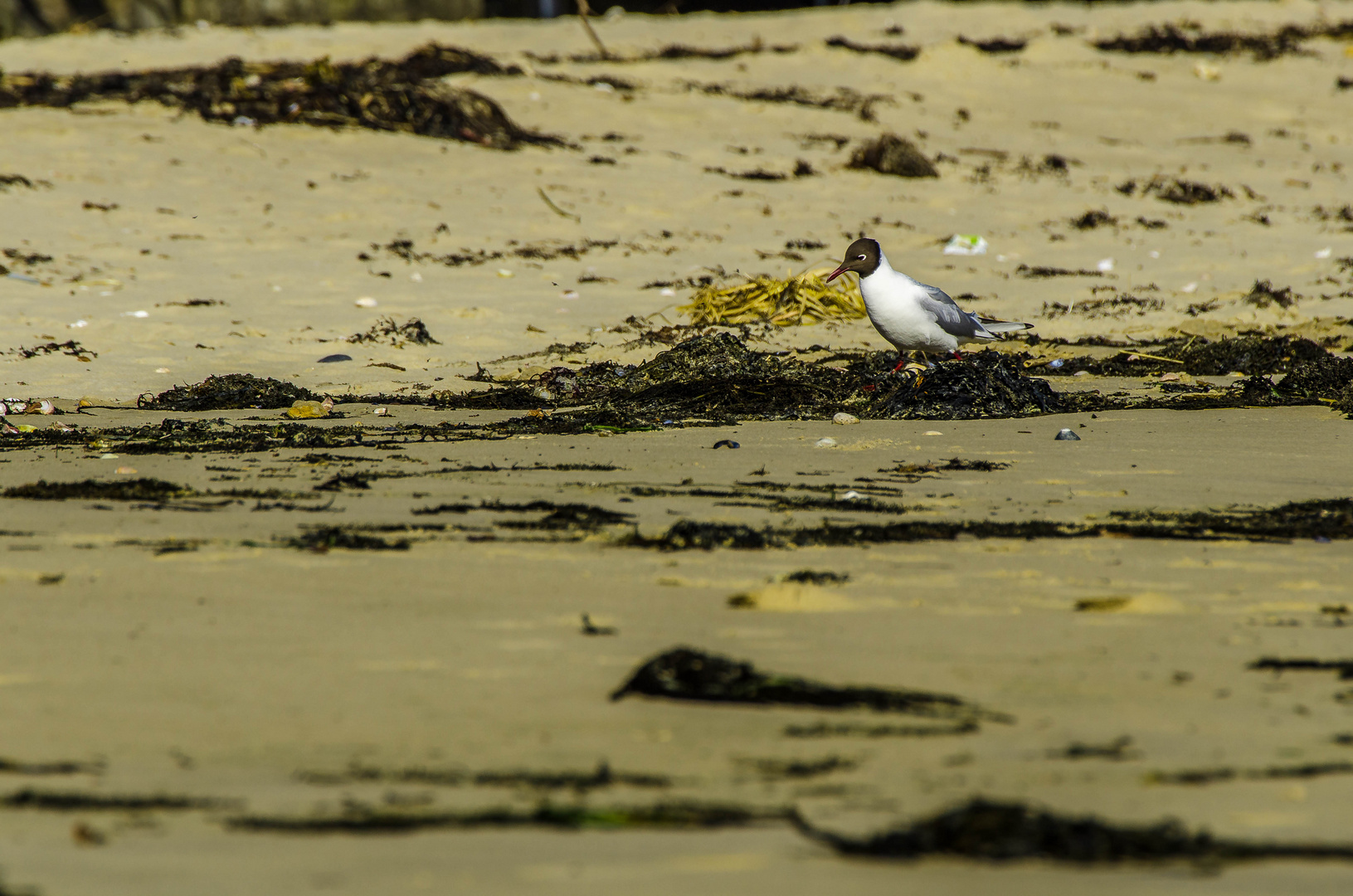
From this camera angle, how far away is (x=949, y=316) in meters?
6.41

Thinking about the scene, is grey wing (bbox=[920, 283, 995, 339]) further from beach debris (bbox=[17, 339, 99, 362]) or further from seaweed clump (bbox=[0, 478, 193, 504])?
beach debris (bbox=[17, 339, 99, 362])

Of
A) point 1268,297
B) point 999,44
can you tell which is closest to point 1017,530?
point 1268,297

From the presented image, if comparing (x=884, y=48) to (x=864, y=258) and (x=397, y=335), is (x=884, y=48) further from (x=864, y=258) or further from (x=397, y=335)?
(x=397, y=335)

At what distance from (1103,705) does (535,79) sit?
1317cm

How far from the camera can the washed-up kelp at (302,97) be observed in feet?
38.4

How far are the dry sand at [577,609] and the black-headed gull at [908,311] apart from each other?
813mm

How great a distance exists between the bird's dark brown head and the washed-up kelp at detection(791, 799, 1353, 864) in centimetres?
524

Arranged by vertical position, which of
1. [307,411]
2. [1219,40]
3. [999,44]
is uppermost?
[1219,40]

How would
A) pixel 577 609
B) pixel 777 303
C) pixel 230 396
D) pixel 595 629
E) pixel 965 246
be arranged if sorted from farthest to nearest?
pixel 965 246 → pixel 777 303 → pixel 230 396 → pixel 577 609 → pixel 595 629

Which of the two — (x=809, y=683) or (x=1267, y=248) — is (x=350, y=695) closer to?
(x=809, y=683)

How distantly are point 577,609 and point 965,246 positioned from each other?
25.2 feet

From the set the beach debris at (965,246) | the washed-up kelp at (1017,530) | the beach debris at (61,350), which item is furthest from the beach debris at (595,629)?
the beach debris at (965,246)

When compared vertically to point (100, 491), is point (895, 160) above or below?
above

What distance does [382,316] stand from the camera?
303 inches
